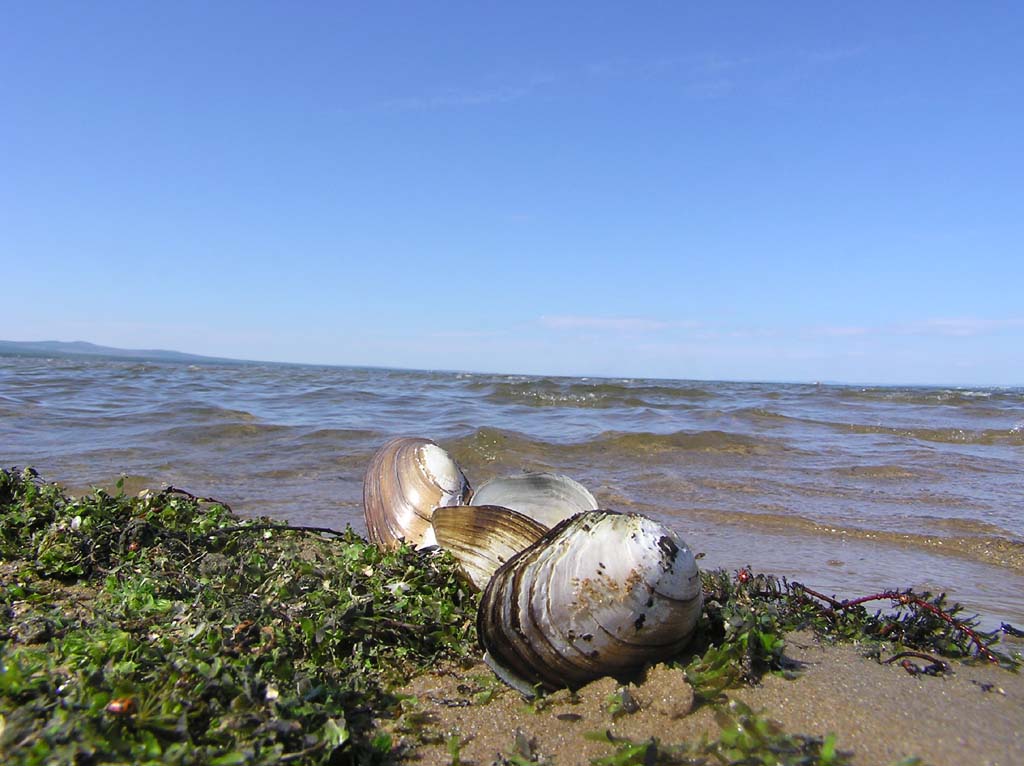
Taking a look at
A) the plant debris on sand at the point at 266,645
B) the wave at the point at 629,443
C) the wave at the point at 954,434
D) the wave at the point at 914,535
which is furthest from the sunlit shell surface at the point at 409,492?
the wave at the point at 954,434

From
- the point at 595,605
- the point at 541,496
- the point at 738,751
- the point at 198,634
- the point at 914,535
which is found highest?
the point at 541,496

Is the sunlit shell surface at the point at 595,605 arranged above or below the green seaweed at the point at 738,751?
above

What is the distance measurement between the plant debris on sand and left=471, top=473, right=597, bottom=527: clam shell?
535 mm

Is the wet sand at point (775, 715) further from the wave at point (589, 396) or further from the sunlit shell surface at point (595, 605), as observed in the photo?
the wave at point (589, 396)

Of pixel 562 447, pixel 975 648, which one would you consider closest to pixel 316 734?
pixel 975 648

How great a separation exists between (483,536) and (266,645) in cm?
106

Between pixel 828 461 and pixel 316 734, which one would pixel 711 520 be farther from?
pixel 316 734

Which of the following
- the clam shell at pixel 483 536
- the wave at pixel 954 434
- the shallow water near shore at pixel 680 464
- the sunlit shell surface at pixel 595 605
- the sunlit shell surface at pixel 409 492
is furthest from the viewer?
the wave at pixel 954 434

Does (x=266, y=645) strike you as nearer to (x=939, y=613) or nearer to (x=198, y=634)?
A: (x=198, y=634)

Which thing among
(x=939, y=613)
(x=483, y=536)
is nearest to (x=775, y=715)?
(x=939, y=613)

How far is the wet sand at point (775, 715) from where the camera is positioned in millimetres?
2215

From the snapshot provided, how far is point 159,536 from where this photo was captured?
4078 millimetres

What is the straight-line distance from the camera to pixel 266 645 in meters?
2.57

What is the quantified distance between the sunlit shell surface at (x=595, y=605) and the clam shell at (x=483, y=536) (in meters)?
0.42
